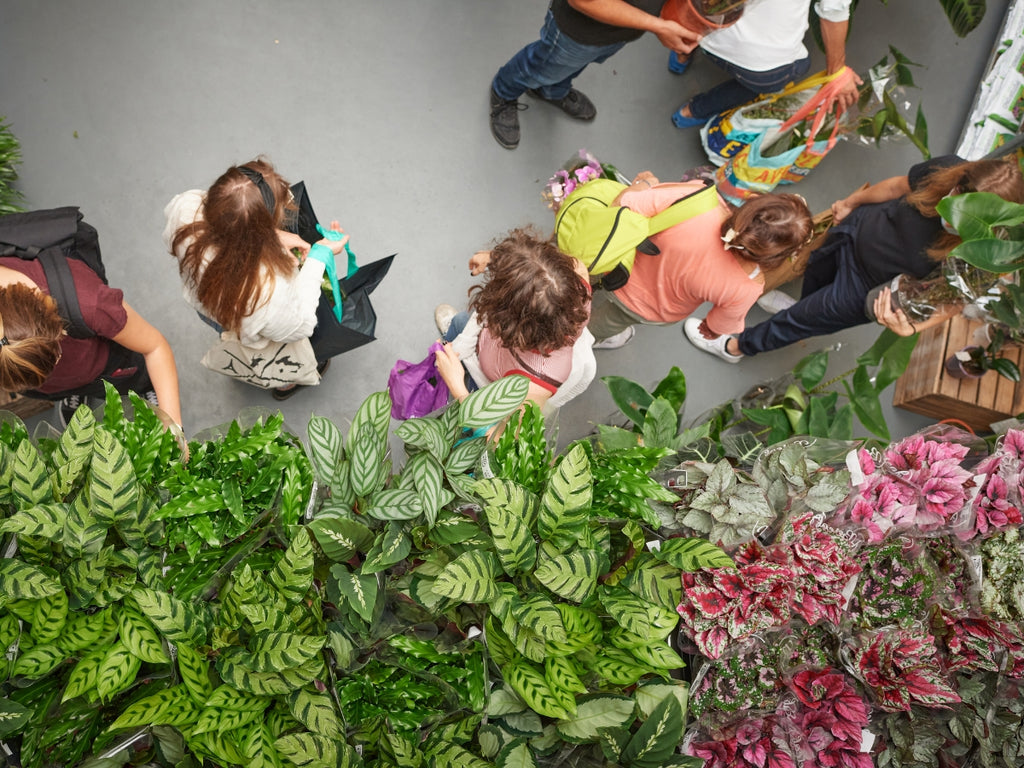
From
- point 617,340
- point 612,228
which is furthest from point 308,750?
point 617,340

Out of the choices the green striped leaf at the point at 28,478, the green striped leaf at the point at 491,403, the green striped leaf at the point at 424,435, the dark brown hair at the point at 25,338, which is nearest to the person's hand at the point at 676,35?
the green striped leaf at the point at 491,403

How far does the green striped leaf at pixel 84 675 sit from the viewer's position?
3.54ft

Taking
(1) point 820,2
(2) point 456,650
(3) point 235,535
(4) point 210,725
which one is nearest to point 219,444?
(3) point 235,535

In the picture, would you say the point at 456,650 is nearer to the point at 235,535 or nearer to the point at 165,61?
the point at 235,535

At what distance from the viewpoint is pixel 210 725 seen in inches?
43.8

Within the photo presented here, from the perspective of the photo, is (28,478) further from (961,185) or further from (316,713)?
(961,185)

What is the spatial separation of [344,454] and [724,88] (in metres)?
2.64

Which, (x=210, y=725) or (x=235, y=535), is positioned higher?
(x=235, y=535)

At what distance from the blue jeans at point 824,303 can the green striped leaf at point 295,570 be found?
224 centimetres

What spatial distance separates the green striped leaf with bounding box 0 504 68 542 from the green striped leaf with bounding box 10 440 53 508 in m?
0.03

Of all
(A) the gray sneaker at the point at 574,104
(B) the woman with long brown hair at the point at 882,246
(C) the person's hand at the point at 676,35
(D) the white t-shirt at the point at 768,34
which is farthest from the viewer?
(A) the gray sneaker at the point at 574,104

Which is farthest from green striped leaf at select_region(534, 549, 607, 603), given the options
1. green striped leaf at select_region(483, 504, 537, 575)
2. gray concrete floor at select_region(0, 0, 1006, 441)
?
gray concrete floor at select_region(0, 0, 1006, 441)

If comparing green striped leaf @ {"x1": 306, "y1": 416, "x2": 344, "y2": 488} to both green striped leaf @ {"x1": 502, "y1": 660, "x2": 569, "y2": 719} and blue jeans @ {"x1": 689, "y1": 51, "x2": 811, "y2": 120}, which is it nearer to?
green striped leaf @ {"x1": 502, "y1": 660, "x2": 569, "y2": 719}

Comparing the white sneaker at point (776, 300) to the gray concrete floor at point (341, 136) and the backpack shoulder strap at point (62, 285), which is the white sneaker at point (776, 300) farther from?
the backpack shoulder strap at point (62, 285)
